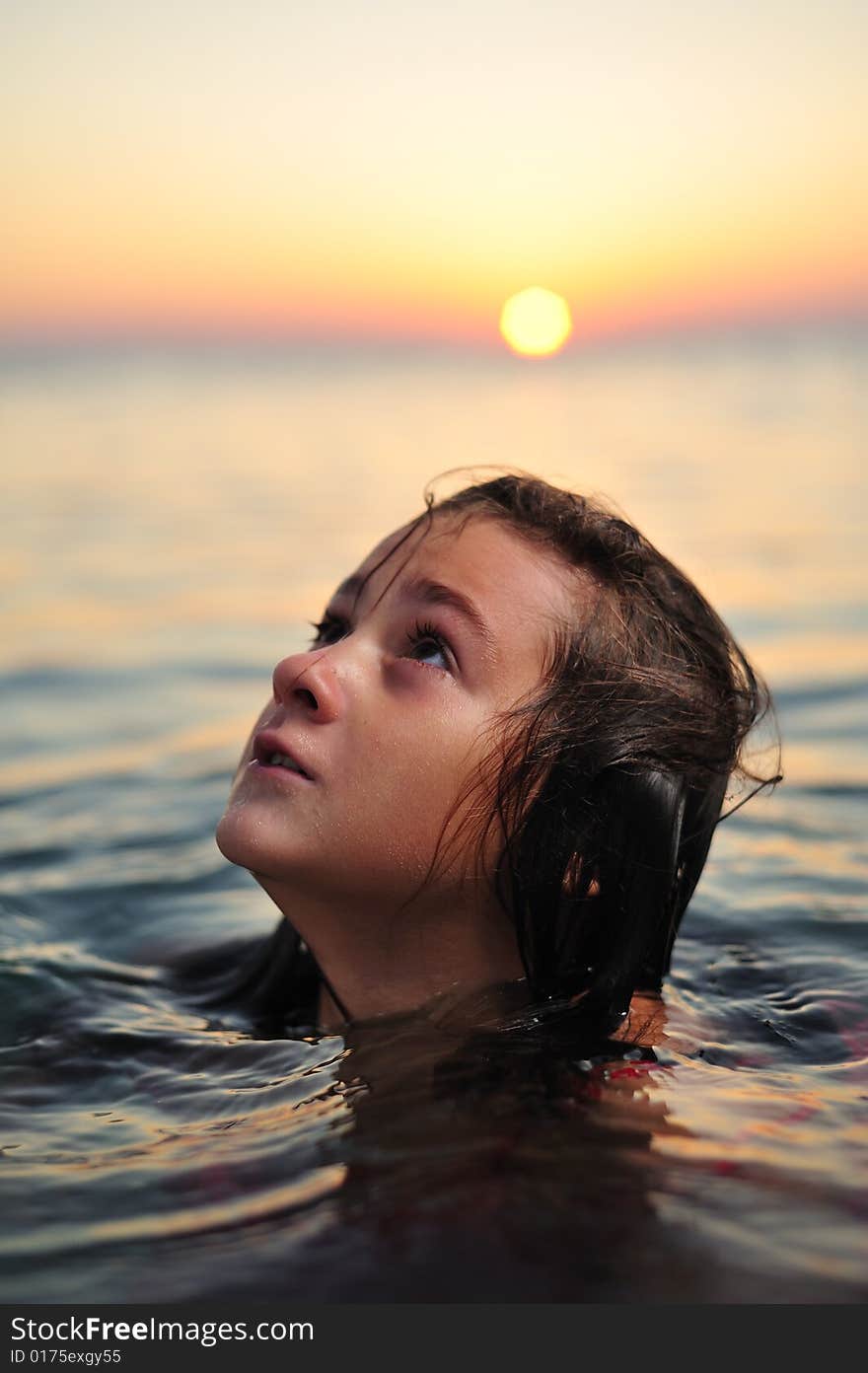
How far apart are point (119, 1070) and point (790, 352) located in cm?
5042

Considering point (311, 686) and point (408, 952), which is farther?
point (408, 952)

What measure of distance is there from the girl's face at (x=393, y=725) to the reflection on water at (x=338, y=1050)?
41 cm

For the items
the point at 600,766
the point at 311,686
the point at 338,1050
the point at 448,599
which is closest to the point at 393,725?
the point at 311,686

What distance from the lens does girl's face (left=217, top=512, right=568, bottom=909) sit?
2.78 m

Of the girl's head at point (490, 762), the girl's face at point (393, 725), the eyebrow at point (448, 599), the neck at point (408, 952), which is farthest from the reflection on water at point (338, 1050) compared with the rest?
the eyebrow at point (448, 599)

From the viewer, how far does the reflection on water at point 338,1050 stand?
2086 mm

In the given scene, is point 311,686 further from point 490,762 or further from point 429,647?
point 490,762

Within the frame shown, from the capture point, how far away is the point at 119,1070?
3139mm

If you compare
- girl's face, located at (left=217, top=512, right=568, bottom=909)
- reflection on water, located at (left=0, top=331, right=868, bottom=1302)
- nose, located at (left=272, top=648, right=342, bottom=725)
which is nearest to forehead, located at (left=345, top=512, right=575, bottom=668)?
girl's face, located at (left=217, top=512, right=568, bottom=909)

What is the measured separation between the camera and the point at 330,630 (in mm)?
3186

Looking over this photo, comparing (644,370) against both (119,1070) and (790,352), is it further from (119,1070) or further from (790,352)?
(119,1070)

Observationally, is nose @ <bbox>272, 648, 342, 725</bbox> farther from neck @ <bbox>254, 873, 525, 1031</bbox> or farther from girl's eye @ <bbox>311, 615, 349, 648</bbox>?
neck @ <bbox>254, 873, 525, 1031</bbox>

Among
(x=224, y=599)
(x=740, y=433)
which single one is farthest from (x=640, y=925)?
(x=740, y=433)

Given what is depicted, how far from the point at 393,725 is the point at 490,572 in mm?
379
